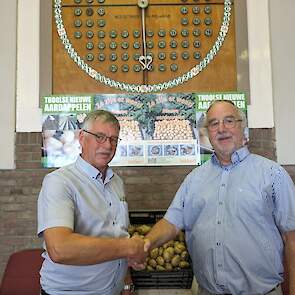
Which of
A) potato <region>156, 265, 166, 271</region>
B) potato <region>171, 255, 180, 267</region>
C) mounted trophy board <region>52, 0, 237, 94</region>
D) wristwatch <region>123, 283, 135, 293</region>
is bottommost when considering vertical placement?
wristwatch <region>123, 283, 135, 293</region>

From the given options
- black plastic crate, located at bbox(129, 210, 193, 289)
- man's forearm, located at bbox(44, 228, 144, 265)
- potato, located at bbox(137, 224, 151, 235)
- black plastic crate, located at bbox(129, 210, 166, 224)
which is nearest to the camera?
man's forearm, located at bbox(44, 228, 144, 265)

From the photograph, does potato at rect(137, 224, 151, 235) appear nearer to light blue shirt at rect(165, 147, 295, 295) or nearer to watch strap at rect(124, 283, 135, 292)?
watch strap at rect(124, 283, 135, 292)

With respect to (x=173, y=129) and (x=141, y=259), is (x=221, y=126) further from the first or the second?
(x=173, y=129)

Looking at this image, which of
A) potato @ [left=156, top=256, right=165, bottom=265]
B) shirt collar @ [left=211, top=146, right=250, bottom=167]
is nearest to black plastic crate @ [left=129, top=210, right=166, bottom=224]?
potato @ [left=156, top=256, right=165, bottom=265]

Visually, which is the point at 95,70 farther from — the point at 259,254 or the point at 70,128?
the point at 259,254

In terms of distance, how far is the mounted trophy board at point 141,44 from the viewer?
10.5ft

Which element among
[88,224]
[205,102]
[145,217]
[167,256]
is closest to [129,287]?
[167,256]

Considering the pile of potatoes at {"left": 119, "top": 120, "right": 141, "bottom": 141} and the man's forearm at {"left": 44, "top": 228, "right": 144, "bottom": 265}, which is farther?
the pile of potatoes at {"left": 119, "top": 120, "right": 141, "bottom": 141}

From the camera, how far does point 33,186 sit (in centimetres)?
310

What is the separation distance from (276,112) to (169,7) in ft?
3.91

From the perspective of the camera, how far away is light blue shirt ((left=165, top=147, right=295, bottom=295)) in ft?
5.82

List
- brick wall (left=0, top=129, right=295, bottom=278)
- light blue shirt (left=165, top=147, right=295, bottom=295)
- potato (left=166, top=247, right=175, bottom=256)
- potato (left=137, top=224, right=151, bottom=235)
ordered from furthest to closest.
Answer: brick wall (left=0, top=129, right=295, bottom=278)
potato (left=137, top=224, right=151, bottom=235)
potato (left=166, top=247, right=175, bottom=256)
light blue shirt (left=165, top=147, right=295, bottom=295)

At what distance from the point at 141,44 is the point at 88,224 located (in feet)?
6.22

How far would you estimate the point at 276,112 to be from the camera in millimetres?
3184
